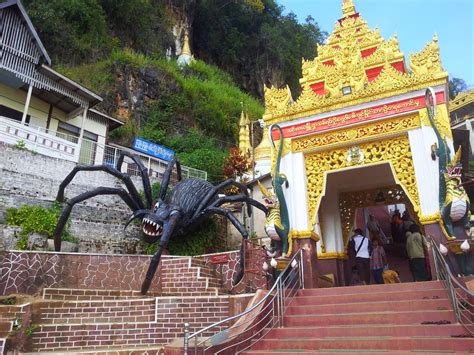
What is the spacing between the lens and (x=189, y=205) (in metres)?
12.9

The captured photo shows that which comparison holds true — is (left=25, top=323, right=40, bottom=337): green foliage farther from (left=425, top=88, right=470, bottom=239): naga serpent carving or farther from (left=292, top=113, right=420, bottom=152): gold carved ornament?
(left=425, top=88, right=470, bottom=239): naga serpent carving

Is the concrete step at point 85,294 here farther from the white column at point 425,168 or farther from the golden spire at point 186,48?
the golden spire at point 186,48

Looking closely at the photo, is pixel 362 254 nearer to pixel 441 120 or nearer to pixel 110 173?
pixel 441 120

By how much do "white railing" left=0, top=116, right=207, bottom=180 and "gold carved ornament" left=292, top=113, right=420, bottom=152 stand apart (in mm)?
8716

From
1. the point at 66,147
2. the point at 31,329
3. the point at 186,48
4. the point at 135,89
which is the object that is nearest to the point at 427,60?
the point at 31,329

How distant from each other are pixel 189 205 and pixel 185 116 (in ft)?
45.1

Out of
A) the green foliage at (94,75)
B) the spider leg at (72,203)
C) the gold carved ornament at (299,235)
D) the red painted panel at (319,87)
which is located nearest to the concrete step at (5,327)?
the spider leg at (72,203)

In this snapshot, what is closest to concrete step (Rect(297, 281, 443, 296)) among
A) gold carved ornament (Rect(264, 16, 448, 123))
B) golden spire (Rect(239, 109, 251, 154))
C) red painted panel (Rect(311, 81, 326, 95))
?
gold carved ornament (Rect(264, 16, 448, 123))

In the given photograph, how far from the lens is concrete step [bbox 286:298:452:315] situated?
5.46m

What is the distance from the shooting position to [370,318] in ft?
18.0

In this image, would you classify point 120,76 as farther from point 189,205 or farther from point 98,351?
point 98,351

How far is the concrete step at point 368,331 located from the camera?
189 inches

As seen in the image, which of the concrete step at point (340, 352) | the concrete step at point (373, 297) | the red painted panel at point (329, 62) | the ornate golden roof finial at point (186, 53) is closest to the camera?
the concrete step at point (340, 352)

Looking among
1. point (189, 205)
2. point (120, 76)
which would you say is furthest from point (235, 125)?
point (189, 205)
